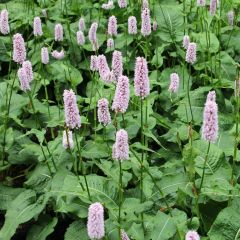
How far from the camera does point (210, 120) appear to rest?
7.64ft

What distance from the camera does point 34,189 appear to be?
3.61 metres

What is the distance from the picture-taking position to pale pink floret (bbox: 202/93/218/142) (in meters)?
2.30

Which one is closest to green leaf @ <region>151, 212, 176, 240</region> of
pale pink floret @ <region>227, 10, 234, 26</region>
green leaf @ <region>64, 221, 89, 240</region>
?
green leaf @ <region>64, 221, 89, 240</region>

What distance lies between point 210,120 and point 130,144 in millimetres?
1298

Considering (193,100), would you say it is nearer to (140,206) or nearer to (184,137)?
(184,137)

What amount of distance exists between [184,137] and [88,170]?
0.71 m

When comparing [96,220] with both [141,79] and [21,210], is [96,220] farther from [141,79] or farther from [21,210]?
[21,210]

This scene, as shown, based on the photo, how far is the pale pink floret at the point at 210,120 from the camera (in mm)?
2299

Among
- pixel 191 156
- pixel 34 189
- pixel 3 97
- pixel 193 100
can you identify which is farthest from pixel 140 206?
pixel 3 97

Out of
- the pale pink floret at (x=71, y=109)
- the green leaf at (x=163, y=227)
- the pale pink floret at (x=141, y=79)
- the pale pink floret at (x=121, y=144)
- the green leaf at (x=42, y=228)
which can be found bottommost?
the green leaf at (x=42, y=228)

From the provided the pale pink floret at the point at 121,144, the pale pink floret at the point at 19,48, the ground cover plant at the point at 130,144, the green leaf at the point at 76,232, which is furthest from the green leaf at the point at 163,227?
the pale pink floret at the point at 19,48

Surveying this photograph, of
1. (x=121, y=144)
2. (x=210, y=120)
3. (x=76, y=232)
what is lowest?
(x=76, y=232)

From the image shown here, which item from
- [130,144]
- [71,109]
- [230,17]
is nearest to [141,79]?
[71,109]

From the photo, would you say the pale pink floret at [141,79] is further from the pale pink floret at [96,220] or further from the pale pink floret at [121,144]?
the pale pink floret at [96,220]
